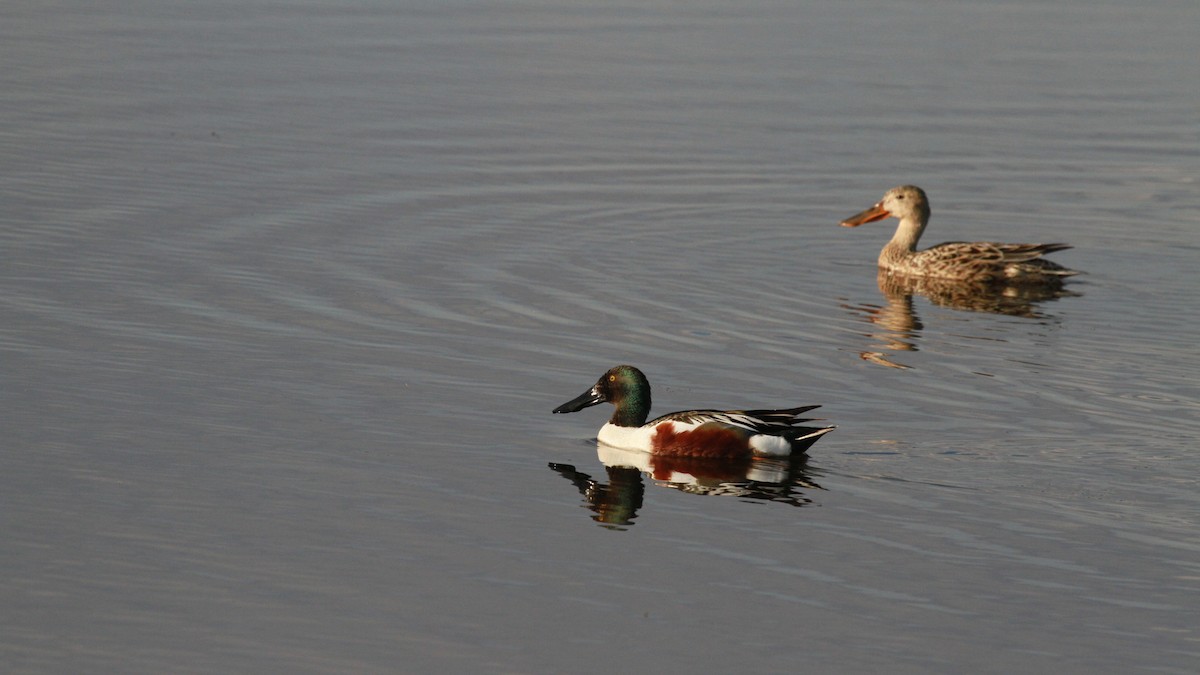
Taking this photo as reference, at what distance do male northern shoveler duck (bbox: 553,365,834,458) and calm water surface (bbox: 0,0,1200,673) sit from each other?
15cm

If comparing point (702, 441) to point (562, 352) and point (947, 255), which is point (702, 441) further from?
point (947, 255)

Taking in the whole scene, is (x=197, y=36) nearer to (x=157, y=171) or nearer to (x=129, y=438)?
(x=157, y=171)

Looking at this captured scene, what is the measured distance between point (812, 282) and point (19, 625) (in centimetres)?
1077

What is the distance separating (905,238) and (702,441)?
8220mm

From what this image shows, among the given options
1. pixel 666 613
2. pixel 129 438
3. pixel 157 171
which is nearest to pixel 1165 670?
pixel 666 613

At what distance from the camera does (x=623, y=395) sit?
12.5m

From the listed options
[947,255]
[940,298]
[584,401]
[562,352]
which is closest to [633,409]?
[584,401]

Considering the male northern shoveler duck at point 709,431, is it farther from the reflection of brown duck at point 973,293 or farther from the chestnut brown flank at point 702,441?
the reflection of brown duck at point 973,293

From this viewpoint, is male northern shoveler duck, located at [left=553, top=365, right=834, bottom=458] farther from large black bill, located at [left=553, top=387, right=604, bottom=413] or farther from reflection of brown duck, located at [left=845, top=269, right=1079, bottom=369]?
reflection of brown duck, located at [left=845, top=269, right=1079, bottom=369]

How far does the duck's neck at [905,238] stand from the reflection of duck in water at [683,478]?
25.0ft

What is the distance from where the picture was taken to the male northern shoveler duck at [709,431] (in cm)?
1195

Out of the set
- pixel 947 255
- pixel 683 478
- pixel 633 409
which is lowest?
pixel 683 478

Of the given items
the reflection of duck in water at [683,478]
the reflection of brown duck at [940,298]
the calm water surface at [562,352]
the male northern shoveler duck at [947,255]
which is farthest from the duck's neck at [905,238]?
the reflection of duck in water at [683,478]

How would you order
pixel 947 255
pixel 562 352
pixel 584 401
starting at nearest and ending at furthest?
pixel 584 401
pixel 562 352
pixel 947 255
